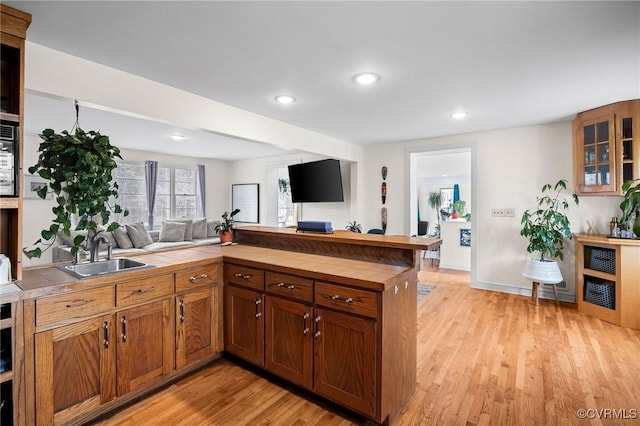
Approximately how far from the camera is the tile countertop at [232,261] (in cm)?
169

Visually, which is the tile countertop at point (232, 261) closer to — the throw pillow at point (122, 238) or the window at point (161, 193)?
the throw pillow at point (122, 238)

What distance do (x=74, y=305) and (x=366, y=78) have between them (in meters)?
2.49

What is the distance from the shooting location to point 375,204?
5.52m

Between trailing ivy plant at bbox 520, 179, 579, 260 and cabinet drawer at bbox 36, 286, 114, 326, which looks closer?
cabinet drawer at bbox 36, 286, 114, 326

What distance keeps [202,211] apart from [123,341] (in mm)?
5739

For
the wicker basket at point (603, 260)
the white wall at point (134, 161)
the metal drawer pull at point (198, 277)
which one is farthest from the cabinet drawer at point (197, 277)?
the wicker basket at point (603, 260)

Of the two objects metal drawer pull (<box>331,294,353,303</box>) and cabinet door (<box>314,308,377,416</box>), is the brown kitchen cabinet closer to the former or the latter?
cabinet door (<box>314,308,377,416</box>)

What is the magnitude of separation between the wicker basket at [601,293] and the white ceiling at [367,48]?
193cm

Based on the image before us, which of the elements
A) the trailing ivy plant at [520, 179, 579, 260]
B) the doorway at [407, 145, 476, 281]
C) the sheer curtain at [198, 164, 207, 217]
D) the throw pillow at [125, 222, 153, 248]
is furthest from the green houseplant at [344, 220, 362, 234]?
the sheer curtain at [198, 164, 207, 217]

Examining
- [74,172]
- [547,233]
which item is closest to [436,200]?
[547,233]

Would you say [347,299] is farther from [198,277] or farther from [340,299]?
[198,277]

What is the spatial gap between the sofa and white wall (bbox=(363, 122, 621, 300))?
386cm

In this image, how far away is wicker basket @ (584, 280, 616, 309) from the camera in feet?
10.8

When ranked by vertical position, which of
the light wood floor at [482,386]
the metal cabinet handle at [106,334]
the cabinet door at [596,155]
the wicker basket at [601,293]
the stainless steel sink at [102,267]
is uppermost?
the cabinet door at [596,155]
